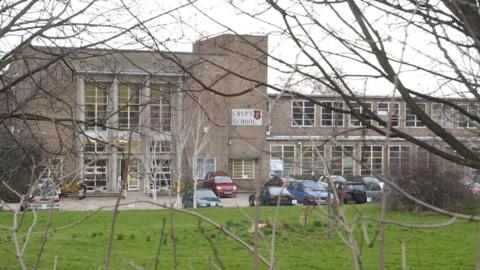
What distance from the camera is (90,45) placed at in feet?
21.6

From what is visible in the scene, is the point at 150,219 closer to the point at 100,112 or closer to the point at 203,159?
the point at 100,112

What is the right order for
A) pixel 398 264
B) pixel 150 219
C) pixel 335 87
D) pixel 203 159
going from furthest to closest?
pixel 203 159 → pixel 150 219 → pixel 398 264 → pixel 335 87

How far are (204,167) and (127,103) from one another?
43.7 m

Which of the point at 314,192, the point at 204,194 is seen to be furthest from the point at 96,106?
the point at 204,194

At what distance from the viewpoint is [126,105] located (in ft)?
21.7

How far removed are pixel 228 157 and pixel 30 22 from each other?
47.6 meters

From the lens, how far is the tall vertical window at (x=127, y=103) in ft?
21.8

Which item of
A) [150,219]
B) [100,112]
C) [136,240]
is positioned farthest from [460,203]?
[100,112]

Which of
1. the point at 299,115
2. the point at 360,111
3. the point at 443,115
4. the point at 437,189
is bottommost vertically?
the point at 437,189

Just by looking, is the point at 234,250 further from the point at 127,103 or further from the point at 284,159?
the point at 284,159

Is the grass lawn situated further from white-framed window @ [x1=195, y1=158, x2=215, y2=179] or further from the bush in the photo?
white-framed window @ [x1=195, y1=158, x2=215, y2=179]

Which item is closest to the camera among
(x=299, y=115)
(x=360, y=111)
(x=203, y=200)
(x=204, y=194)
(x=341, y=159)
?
(x=341, y=159)

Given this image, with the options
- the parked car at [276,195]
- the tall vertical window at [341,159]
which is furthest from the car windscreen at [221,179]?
the tall vertical window at [341,159]

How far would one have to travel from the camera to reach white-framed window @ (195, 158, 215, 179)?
49.5 metres
